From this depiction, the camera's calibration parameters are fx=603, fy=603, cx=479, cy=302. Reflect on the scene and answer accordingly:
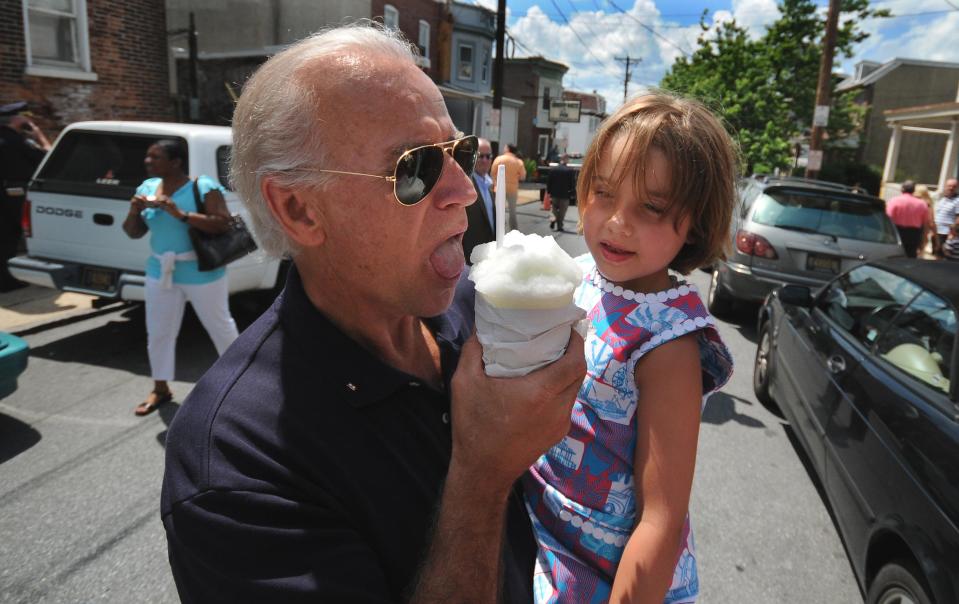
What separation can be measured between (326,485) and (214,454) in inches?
7.8

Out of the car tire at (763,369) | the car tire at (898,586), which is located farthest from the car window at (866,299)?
the car tire at (898,586)

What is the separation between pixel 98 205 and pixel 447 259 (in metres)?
5.59

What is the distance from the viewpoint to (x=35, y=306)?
23.0 feet

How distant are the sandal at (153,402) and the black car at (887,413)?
15.1ft

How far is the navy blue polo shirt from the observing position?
3.21 feet

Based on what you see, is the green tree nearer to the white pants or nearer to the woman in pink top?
the woman in pink top

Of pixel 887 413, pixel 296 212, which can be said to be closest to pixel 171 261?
pixel 296 212

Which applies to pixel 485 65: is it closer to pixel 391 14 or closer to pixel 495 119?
pixel 391 14

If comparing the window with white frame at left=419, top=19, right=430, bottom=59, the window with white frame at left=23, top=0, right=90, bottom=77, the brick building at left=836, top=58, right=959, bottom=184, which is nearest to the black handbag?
the window with white frame at left=23, top=0, right=90, bottom=77

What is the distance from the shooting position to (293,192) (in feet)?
4.18

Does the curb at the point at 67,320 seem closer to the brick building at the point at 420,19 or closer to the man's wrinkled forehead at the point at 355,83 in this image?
the man's wrinkled forehead at the point at 355,83

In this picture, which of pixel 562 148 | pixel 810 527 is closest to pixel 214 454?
pixel 810 527

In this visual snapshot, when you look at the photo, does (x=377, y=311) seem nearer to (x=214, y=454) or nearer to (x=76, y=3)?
(x=214, y=454)

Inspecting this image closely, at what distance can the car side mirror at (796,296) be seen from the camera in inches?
178
